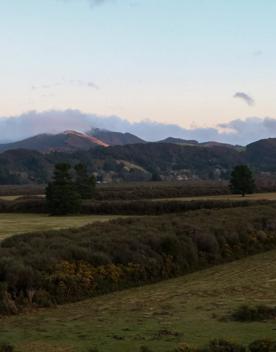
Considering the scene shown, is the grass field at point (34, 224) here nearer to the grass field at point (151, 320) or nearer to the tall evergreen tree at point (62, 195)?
the tall evergreen tree at point (62, 195)

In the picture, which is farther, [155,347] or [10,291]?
[10,291]

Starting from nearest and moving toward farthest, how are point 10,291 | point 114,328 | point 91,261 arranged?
1. point 114,328
2. point 10,291
3. point 91,261

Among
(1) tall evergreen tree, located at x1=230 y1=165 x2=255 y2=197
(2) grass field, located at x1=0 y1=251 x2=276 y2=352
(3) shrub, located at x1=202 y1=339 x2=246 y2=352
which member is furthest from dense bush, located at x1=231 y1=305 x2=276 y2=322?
(1) tall evergreen tree, located at x1=230 y1=165 x2=255 y2=197

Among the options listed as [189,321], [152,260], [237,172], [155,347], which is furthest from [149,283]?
[237,172]

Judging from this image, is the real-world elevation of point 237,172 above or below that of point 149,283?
above

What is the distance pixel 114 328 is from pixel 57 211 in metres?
60.3

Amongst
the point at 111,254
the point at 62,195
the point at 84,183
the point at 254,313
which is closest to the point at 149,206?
the point at 62,195

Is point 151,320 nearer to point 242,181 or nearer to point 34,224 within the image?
point 34,224

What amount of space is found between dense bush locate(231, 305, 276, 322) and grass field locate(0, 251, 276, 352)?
49 centimetres

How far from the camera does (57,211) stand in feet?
241

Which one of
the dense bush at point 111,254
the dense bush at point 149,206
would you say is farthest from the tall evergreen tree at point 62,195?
the dense bush at point 111,254

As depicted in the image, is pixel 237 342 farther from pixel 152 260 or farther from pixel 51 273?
pixel 152 260

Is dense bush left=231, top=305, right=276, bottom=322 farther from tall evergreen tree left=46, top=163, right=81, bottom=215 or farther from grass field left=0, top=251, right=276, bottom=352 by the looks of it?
tall evergreen tree left=46, top=163, right=81, bottom=215

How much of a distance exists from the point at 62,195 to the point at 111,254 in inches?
1927
